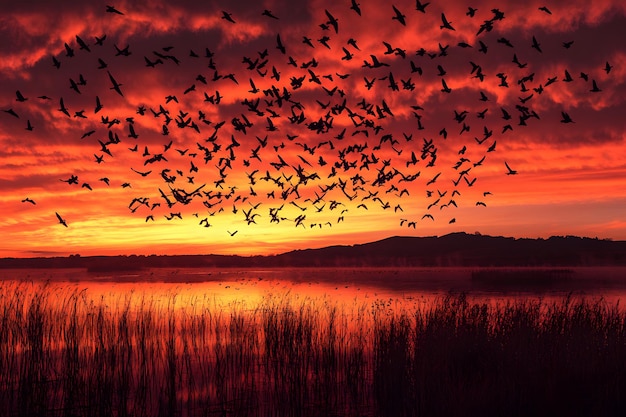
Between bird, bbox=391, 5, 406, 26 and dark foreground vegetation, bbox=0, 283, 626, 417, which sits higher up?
bird, bbox=391, 5, 406, 26

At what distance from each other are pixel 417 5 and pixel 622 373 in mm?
10568

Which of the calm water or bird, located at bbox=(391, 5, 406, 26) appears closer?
bird, located at bbox=(391, 5, 406, 26)

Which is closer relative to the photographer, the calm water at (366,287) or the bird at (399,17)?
the bird at (399,17)

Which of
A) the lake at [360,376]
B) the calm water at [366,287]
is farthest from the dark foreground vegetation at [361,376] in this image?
the calm water at [366,287]

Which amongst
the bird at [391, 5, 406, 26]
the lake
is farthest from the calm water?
the bird at [391, 5, 406, 26]

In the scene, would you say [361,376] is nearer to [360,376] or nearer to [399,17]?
[360,376]

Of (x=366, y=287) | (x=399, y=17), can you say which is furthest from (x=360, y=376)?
(x=366, y=287)

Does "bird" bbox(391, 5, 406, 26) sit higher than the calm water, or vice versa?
"bird" bbox(391, 5, 406, 26)

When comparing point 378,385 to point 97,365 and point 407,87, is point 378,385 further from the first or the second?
point 407,87

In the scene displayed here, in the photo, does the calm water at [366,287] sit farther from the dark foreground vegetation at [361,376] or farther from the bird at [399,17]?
the bird at [399,17]

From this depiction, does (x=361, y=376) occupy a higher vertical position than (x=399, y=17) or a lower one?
lower

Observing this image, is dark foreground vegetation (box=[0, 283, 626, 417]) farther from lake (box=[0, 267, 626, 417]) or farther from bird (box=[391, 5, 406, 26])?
bird (box=[391, 5, 406, 26])

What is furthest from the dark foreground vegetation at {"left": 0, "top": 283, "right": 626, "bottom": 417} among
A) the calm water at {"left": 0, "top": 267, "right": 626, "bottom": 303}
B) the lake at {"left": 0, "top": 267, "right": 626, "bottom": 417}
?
the calm water at {"left": 0, "top": 267, "right": 626, "bottom": 303}

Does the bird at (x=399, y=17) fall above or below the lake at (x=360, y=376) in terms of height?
above
